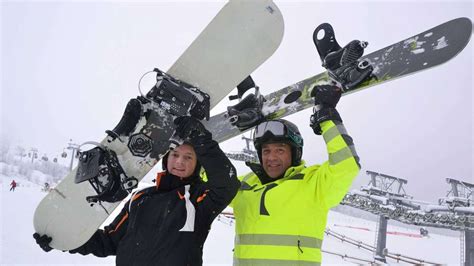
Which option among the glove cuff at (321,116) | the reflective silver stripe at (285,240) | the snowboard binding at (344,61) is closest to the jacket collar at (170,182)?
the reflective silver stripe at (285,240)

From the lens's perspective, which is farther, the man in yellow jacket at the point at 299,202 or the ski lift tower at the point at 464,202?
the ski lift tower at the point at 464,202

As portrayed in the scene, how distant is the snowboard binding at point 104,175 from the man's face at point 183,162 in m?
0.54

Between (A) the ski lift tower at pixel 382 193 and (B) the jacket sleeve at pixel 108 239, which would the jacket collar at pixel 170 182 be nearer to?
(B) the jacket sleeve at pixel 108 239

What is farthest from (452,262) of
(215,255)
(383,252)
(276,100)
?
(276,100)

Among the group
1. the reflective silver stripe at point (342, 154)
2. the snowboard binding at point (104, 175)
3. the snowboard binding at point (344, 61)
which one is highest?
the snowboard binding at point (344, 61)

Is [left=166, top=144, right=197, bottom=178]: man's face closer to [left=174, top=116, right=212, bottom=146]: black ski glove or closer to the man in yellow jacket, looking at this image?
[left=174, top=116, right=212, bottom=146]: black ski glove

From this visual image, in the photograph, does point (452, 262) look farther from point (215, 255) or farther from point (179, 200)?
point (179, 200)

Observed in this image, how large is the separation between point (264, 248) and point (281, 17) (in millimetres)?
1805

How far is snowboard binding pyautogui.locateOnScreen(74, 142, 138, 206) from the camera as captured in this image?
248 centimetres

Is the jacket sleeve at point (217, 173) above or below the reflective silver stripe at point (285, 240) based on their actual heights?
above

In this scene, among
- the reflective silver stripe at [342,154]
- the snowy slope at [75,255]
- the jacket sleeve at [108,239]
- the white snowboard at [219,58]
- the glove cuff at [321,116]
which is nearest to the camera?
the reflective silver stripe at [342,154]

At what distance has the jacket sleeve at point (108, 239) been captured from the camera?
2574mm

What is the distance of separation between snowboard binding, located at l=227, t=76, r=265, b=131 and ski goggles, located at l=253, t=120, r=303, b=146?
31 centimetres

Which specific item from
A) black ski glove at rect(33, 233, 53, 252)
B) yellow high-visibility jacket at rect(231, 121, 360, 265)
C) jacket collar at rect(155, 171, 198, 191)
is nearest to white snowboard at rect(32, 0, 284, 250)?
black ski glove at rect(33, 233, 53, 252)
